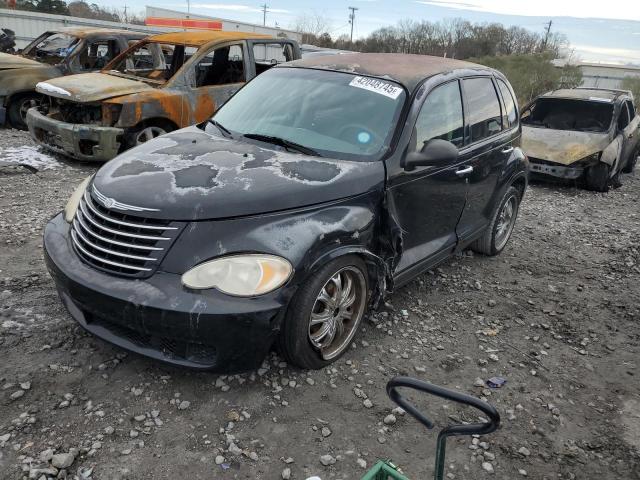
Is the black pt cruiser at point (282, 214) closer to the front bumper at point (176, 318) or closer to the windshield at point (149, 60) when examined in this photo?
the front bumper at point (176, 318)

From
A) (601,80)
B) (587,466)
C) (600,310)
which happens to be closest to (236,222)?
(587,466)

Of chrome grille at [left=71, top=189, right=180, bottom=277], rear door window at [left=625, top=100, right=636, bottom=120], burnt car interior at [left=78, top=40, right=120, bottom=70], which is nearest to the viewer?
chrome grille at [left=71, top=189, right=180, bottom=277]

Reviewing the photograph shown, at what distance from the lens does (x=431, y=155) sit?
11.1 feet

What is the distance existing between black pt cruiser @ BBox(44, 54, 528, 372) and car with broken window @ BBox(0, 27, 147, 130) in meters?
5.97

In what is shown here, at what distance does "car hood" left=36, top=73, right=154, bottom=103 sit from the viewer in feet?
21.4

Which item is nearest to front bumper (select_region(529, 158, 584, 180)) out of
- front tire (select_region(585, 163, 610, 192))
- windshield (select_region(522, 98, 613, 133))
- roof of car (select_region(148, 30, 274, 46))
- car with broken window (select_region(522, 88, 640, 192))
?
car with broken window (select_region(522, 88, 640, 192))

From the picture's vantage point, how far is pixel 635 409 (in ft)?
10.4

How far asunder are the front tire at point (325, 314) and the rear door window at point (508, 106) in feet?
8.64

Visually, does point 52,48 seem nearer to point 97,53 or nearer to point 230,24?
point 97,53

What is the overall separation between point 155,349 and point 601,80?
→ 31.6 m

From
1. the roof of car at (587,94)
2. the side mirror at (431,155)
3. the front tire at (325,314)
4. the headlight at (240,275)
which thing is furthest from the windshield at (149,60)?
the roof of car at (587,94)

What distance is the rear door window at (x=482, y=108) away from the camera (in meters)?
4.19

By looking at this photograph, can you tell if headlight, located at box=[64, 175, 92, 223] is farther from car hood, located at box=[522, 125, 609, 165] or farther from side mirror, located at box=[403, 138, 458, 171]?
car hood, located at box=[522, 125, 609, 165]

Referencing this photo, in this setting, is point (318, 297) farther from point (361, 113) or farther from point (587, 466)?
point (587, 466)
